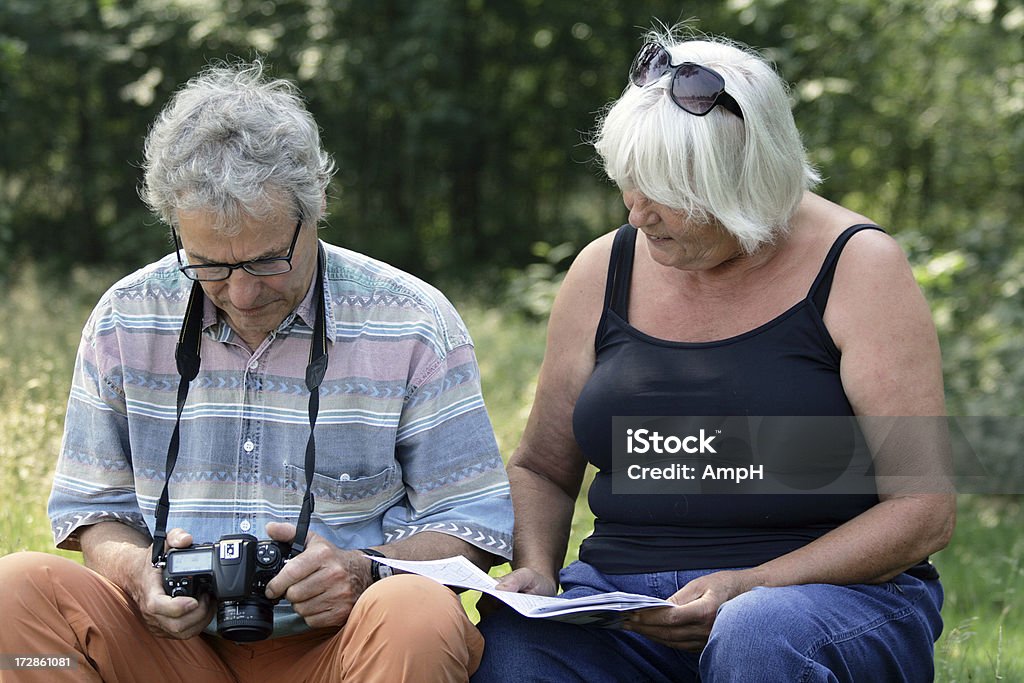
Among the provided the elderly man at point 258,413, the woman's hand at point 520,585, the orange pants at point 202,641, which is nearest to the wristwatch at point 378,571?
the elderly man at point 258,413

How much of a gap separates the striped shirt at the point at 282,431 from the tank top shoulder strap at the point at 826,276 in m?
0.77

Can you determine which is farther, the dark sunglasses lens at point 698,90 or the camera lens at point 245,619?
the dark sunglasses lens at point 698,90

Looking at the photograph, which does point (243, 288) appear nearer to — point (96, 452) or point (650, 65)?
point (96, 452)

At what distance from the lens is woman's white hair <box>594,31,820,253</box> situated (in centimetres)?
269

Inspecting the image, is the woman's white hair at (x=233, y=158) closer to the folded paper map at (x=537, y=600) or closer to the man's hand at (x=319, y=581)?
the man's hand at (x=319, y=581)

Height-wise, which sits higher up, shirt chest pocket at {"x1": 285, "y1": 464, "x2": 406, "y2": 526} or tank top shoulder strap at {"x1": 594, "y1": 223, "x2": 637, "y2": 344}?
tank top shoulder strap at {"x1": 594, "y1": 223, "x2": 637, "y2": 344}

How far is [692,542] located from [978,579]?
8.56ft

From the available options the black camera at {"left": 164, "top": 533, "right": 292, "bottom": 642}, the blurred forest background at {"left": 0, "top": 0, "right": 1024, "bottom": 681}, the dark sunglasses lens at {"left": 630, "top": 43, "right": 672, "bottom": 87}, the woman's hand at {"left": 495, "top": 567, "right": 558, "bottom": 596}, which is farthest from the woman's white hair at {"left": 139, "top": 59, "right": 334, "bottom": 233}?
the blurred forest background at {"left": 0, "top": 0, "right": 1024, "bottom": 681}

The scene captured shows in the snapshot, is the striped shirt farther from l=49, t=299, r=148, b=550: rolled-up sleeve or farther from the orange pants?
the orange pants

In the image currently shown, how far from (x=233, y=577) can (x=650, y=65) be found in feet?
4.79

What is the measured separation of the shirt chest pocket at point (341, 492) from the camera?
2.68 meters

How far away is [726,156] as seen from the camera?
106 inches

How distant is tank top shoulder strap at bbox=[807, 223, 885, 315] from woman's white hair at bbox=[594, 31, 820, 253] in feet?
0.42

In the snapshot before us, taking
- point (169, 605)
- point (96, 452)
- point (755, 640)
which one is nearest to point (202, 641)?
point (169, 605)
